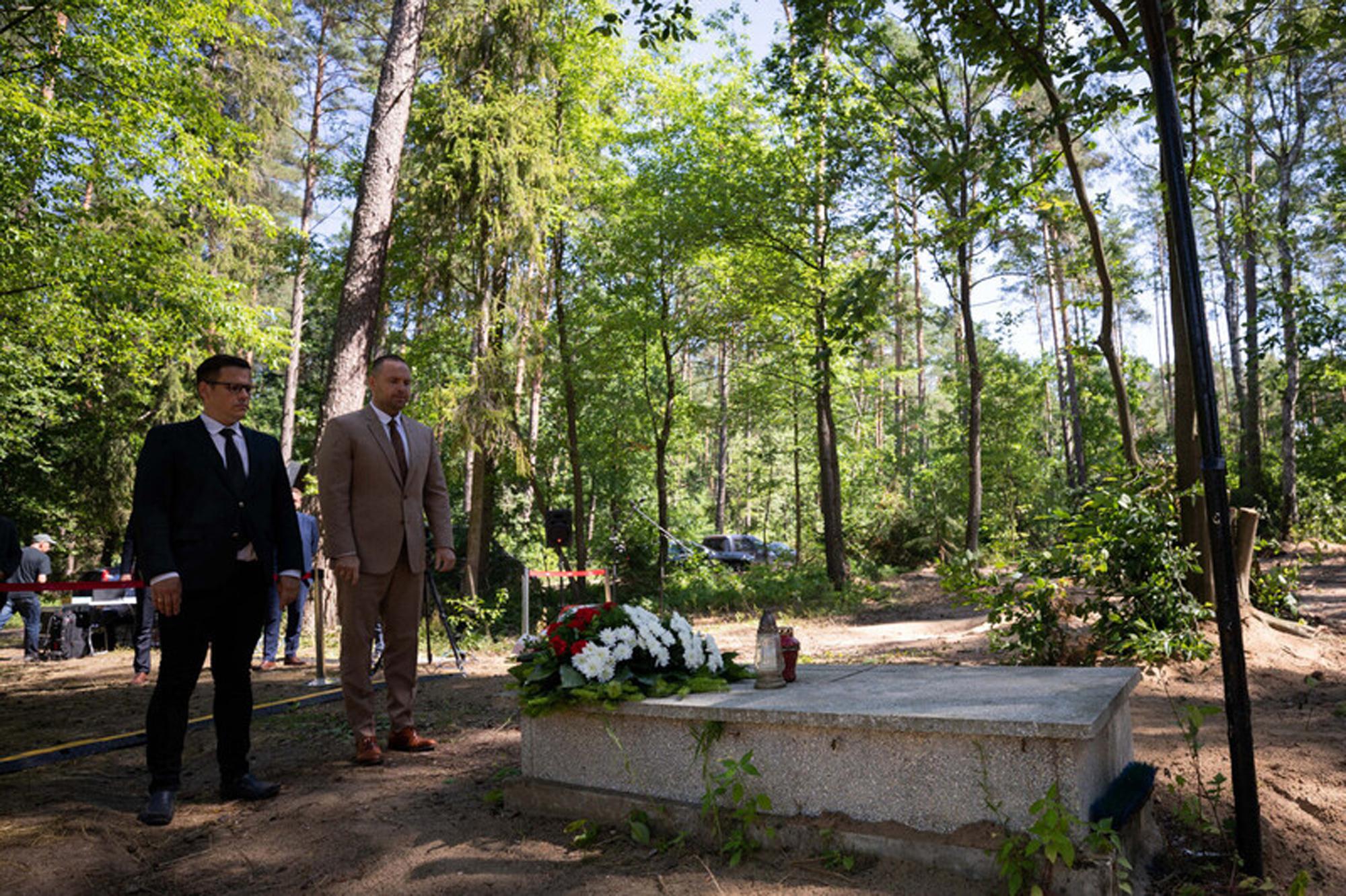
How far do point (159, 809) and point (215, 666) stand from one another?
0.57 meters

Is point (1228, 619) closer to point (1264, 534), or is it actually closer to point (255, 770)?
point (255, 770)

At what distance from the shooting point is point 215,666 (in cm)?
350

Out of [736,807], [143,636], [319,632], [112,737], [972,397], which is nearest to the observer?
[736,807]

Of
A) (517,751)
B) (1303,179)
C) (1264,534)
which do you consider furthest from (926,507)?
(517,751)

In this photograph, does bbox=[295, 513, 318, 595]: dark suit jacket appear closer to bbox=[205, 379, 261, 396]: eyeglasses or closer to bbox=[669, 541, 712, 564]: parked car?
bbox=[205, 379, 261, 396]: eyeglasses

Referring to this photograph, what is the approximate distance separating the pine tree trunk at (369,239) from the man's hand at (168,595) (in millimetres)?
6366

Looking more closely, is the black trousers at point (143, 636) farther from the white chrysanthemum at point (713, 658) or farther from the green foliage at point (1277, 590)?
the green foliage at point (1277, 590)

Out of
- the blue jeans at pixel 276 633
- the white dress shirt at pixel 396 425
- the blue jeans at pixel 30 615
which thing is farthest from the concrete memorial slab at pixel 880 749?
the blue jeans at pixel 30 615

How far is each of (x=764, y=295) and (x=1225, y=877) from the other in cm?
1431

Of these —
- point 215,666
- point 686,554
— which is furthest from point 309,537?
point 686,554

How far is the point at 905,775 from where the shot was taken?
2.49 metres

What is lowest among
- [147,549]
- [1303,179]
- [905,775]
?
[905,775]

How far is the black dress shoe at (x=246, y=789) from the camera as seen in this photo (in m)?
3.54

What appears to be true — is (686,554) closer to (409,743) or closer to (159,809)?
(409,743)
